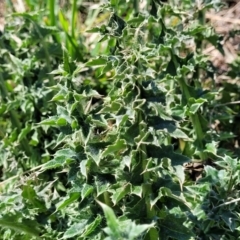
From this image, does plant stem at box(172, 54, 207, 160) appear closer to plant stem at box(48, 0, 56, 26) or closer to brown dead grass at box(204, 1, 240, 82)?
plant stem at box(48, 0, 56, 26)

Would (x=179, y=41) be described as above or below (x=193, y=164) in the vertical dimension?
above

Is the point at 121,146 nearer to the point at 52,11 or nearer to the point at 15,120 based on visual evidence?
the point at 15,120

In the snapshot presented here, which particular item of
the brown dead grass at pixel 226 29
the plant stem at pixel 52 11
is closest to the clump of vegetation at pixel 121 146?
the plant stem at pixel 52 11

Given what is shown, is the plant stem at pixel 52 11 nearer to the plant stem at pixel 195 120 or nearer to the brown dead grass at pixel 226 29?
the brown dead grass at pixel 226 29

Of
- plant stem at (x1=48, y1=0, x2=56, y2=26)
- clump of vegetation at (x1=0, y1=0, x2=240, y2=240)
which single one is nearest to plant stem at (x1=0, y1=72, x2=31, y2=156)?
clump of vegetation at (x1=0, y1=0, x2=240, y2=240)

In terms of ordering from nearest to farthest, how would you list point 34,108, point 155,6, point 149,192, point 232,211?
point 149,192
point 232,211
point 155,6
point 34,108

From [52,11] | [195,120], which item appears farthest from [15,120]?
[195,120]

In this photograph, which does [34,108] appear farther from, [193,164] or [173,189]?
[173,189]

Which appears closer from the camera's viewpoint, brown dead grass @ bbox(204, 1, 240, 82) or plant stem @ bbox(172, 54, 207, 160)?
plant stem @ bbox(172, 54, 207, 160)

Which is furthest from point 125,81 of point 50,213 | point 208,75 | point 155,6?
point 208,75
